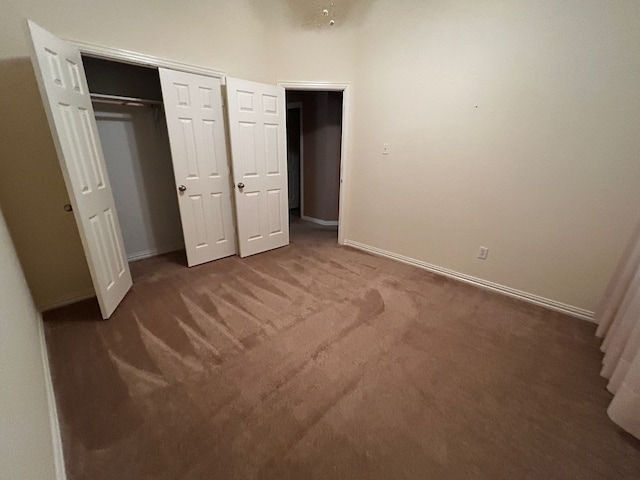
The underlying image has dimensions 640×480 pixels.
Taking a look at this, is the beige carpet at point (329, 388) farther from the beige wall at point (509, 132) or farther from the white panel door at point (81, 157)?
the beige wall at point (509, 132)

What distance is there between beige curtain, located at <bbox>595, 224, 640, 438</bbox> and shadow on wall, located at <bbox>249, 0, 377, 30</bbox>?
3.17m

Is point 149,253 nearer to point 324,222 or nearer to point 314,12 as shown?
point 324,222

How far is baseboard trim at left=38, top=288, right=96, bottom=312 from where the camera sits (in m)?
2.15

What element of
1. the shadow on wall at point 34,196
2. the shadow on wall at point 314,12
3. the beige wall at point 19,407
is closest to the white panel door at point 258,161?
the shadow on wall at point 314,12

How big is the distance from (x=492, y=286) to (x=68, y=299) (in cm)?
386

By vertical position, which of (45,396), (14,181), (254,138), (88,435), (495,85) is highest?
(495,85)

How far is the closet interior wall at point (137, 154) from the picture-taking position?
2.69 m

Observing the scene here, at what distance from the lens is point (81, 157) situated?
190cm

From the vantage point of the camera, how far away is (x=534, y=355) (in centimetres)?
176

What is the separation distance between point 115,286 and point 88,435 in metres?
1.27

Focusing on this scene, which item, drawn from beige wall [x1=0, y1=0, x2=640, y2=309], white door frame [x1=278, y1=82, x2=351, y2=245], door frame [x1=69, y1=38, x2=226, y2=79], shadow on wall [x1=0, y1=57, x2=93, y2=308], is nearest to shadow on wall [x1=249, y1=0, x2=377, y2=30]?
beige wall [x1=0, y1=0, x2=640, y2=309]

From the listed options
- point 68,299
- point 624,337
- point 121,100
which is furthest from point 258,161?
point 624,337

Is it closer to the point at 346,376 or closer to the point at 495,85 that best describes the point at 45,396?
the point at 346,376

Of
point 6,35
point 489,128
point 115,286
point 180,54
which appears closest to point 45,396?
point 115,286
